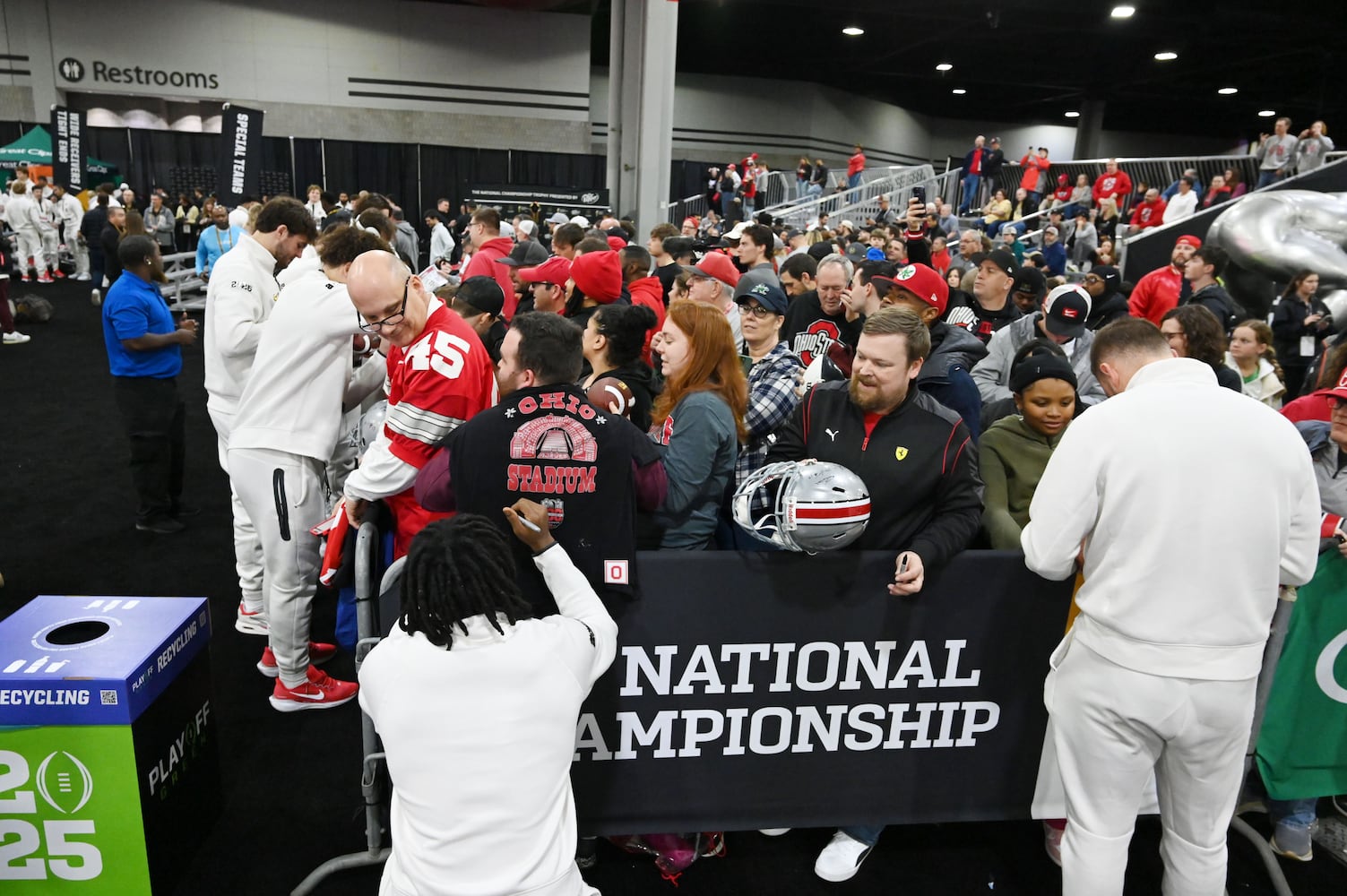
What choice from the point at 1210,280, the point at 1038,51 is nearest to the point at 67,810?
the point at 1210,280

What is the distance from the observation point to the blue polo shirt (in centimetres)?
530

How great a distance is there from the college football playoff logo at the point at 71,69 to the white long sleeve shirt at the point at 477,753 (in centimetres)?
2654

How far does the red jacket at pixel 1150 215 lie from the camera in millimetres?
15659

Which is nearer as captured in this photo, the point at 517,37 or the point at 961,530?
the point at 961,530

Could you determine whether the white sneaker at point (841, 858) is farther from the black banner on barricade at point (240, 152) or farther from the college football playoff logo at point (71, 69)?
the college football playoff logo at point (71, 69)

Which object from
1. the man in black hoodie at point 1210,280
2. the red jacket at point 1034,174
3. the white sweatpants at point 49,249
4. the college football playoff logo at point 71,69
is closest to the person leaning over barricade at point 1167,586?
the man in black hoodie at point 1210,280

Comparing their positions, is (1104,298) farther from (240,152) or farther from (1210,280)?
(240,152)

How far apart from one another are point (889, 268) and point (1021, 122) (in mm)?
38694

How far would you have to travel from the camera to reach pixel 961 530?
2.76 m

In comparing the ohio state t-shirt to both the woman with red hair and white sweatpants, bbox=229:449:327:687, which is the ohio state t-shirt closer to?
the woman with red hair

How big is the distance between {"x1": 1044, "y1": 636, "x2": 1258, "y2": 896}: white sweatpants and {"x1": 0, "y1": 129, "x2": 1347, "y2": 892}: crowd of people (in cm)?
4

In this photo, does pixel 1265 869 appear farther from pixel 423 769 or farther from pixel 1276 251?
pixel 1276 251

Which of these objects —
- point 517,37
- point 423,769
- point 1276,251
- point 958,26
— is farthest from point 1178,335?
point 517,37

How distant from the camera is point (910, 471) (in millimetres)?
2777
